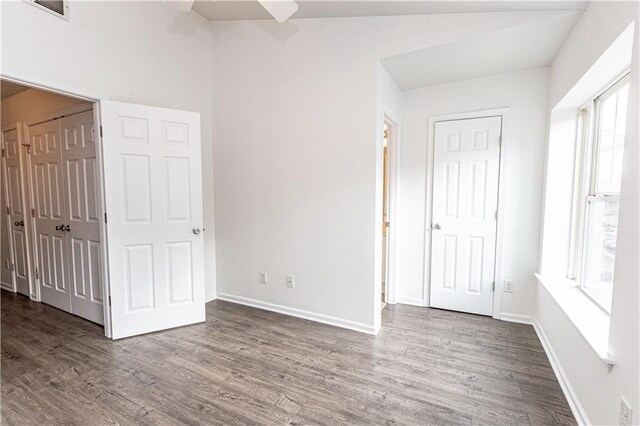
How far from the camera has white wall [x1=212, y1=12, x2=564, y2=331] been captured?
2.63m

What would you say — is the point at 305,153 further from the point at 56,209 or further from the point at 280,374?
the point at 56,209

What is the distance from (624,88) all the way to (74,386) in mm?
4000

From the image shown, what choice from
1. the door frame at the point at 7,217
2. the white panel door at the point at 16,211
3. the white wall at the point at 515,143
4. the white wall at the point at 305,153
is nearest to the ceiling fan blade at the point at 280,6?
the white wall at the point at 305,153

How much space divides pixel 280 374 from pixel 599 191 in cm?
266

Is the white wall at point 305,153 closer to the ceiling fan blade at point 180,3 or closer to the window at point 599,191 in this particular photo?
the window at point 599,191

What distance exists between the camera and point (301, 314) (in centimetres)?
310

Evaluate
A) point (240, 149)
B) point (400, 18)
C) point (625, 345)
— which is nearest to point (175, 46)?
point (240, 149)

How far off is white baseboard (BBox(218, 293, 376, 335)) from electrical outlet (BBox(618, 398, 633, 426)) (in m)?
1.66

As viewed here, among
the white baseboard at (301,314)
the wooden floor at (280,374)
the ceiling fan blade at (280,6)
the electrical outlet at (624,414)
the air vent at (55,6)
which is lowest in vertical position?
the wooden floor at (280,374)

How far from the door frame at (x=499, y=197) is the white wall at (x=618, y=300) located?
97 centimetres

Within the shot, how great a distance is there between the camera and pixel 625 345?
130 centimetres

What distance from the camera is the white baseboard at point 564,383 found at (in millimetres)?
1668

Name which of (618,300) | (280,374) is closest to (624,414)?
(618,300)

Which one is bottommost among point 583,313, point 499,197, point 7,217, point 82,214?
point 583,313
